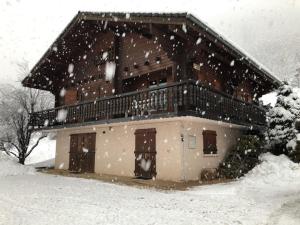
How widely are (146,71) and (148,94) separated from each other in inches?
118

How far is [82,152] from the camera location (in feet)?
58.2

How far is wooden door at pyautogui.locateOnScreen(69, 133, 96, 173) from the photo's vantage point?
17.1 metres

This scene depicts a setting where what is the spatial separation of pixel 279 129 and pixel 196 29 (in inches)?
321

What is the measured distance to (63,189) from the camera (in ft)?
34.3

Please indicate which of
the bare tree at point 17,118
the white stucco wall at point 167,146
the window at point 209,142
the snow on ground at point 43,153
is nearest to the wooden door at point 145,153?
the white stucco wall at point 167,146

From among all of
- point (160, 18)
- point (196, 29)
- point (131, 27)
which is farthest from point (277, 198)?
point (131, 27)

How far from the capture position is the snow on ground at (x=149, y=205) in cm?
625

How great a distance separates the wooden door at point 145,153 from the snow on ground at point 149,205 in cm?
284

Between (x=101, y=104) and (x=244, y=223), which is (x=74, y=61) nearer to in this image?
(x=101, y=104)

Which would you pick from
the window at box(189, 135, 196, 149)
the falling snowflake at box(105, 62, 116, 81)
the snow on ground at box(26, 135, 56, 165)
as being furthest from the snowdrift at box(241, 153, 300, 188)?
the snow on ground at box(26, 135, 56, 165)

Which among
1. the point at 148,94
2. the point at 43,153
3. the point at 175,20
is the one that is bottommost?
the point at 43,153

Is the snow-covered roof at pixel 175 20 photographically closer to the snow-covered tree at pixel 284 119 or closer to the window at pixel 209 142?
the snow-covered tree at pixel 284 119

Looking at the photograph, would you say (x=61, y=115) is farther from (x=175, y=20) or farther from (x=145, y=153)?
(x=175, y=20)

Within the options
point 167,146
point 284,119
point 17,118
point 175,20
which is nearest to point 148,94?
point 167,146
